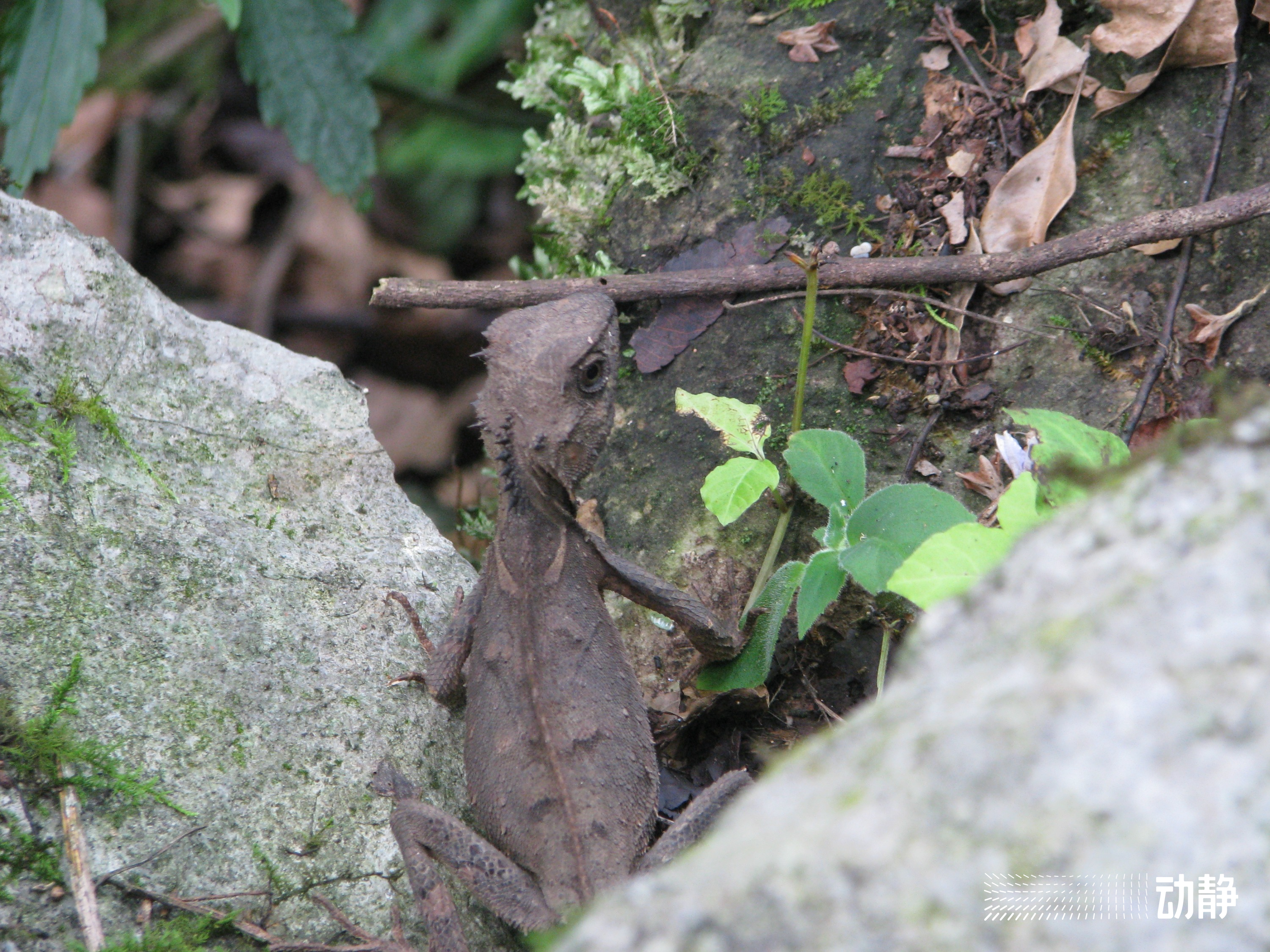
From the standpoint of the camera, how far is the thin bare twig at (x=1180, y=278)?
11.0ft

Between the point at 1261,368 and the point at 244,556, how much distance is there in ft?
12.3

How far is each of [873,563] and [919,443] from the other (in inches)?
39.2

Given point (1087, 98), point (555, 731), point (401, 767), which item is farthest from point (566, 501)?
point (1087, 98)

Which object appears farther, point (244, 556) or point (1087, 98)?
point (1087, 98)

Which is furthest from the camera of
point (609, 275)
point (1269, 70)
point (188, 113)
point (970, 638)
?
point (188, 113)

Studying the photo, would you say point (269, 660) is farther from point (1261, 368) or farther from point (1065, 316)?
point (1261, 368)

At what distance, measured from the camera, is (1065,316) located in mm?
3711

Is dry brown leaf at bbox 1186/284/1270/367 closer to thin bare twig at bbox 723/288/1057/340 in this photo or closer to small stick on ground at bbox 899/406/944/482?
thin bare twig at bbox 723/288/1057/340

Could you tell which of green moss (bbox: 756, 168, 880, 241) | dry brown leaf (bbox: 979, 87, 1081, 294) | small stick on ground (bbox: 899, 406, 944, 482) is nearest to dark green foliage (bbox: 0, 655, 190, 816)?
small stick on ground (bbox: 899, 406, 944, 482)

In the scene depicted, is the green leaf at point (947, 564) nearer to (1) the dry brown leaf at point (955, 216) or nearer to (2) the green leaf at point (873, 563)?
(2) the green leaf at point (873, 563)

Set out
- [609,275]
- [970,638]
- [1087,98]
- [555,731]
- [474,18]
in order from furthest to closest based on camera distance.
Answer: [474,18] → [609,275] → [1087,98] → [555,731] → [970,638]

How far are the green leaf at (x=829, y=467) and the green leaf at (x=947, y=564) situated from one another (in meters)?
1.06

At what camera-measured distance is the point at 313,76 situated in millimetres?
4887

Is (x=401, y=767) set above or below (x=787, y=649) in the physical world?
above
